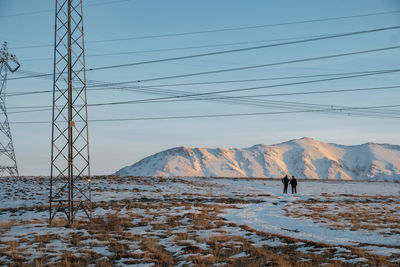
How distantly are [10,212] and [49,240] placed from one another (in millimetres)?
10273

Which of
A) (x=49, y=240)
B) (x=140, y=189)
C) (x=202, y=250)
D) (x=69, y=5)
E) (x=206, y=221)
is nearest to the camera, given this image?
(x=202, y=250)

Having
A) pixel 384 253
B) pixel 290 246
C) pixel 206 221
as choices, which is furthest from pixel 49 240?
pixel 384 253

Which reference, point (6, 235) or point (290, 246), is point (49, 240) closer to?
point (6, 235)

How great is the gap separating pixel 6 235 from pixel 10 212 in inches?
325

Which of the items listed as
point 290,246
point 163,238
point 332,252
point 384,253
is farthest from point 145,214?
point 384,253

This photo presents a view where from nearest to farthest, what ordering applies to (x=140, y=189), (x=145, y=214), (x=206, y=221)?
1. (x=206, y=221)
2. (x=145, y=214)
3. (x=140, y=189)

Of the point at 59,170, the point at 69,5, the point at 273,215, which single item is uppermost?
the point at 69,5

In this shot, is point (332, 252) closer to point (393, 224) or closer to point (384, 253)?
point (384, 253)

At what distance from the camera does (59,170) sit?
15.5m

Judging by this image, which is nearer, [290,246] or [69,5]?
[290,246]

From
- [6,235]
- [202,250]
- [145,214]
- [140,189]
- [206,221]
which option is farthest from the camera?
[140,189]

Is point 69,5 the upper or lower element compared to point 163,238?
upper

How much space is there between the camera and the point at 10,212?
861 inches

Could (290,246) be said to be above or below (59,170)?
below
